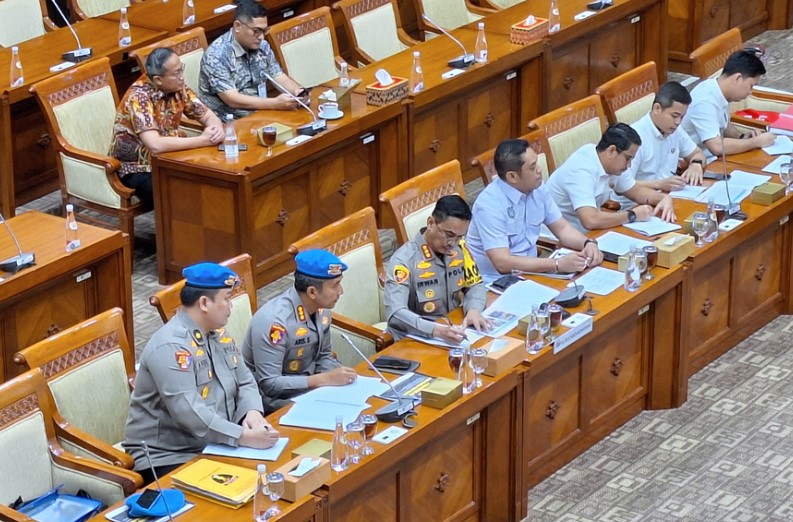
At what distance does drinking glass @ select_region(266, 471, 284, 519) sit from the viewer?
4230 mm

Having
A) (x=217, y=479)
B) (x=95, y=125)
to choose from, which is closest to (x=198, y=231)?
(x=95, y=125)

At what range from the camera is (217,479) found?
172 inches

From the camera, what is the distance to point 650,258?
573cm

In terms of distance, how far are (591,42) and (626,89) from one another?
1.40 metres

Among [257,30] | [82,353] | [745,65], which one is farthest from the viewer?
[257,30]

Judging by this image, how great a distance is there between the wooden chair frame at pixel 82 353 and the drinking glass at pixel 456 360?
111 cm

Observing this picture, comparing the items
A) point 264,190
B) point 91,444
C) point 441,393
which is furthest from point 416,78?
point 91,444

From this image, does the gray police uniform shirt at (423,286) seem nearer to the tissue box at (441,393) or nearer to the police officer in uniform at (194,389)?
the tissue box at (441,393)

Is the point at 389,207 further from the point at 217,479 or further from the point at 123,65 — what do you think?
the point at 123,65

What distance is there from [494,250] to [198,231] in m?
1.61

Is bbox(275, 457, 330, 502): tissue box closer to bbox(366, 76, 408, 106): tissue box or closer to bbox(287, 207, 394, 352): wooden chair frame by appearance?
bbox(287, 207, 394, 352): wooden chair frame

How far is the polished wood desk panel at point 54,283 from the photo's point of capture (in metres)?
5.71

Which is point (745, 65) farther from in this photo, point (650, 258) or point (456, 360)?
point (456, 360)

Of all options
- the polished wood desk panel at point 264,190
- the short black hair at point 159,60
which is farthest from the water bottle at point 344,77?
the short black hair at point 159,60
